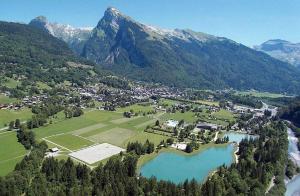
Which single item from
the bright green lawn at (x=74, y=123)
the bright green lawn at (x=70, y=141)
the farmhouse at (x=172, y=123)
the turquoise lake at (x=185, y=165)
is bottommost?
the turquoise lake at (x=185, y=165)

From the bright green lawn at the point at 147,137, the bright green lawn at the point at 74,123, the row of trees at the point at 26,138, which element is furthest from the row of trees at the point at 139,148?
the bright green lawn at the point at 74,123

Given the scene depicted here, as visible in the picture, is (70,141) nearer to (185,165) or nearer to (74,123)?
(74,123)

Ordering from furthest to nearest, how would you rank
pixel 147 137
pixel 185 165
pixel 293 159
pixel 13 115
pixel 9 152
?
1. pixel 13 115
2. pixel 147 137
3. pixel 293 159
4. pixel 185 165
5. pixel 9 152

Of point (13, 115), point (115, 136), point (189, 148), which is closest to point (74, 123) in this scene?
point (115, 136)

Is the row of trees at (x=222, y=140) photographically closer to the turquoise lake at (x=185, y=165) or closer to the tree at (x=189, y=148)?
the turquoise lake at (x=185, y=165)

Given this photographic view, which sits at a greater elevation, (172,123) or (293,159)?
(172,123)

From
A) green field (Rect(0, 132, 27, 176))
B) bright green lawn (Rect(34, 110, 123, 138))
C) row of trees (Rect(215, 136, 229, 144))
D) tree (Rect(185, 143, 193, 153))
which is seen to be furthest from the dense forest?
row of trees (Rect(215, 136, 229, 144))

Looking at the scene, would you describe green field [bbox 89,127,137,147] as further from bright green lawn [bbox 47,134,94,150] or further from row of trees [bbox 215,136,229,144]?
row of trees [bbox 215,136,229,144]
